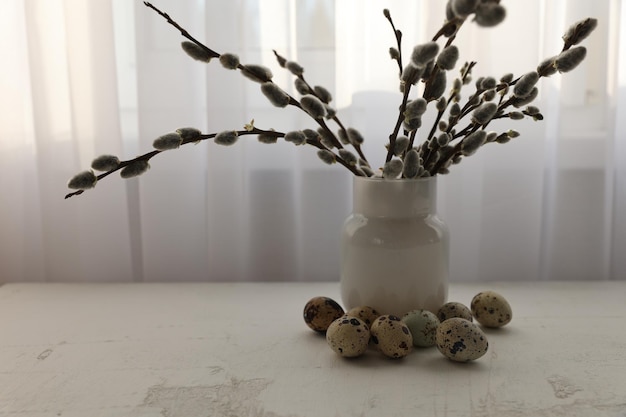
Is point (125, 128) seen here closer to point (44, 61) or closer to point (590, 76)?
point (44, 61)

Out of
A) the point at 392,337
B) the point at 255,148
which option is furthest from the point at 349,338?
the point at 255,148

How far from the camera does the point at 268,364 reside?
0.71 meters

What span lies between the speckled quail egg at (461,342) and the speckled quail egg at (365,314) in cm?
9

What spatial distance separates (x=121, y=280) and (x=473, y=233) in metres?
0.64

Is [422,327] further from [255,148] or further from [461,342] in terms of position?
[255,148]

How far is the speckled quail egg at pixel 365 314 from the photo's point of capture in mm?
755

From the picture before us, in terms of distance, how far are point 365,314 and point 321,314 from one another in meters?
0.06

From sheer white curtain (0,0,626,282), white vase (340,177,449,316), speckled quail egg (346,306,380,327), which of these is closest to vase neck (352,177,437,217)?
white vase (340,177,449,316)

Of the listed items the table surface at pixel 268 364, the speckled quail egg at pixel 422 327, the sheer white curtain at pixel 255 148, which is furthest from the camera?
the sheer white curtain at pixel 255 148

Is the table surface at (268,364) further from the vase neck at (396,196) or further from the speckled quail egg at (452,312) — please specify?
the vase neck at (396,196)

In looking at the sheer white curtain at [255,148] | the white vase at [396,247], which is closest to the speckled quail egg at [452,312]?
the white vase at [396,247]

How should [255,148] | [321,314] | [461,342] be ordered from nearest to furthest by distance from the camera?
[461,342], [321,314], [255,148]

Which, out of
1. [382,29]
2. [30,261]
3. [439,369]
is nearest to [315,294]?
[439,369]

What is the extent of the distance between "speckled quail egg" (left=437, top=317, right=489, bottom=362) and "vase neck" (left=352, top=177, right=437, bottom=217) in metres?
0.14
